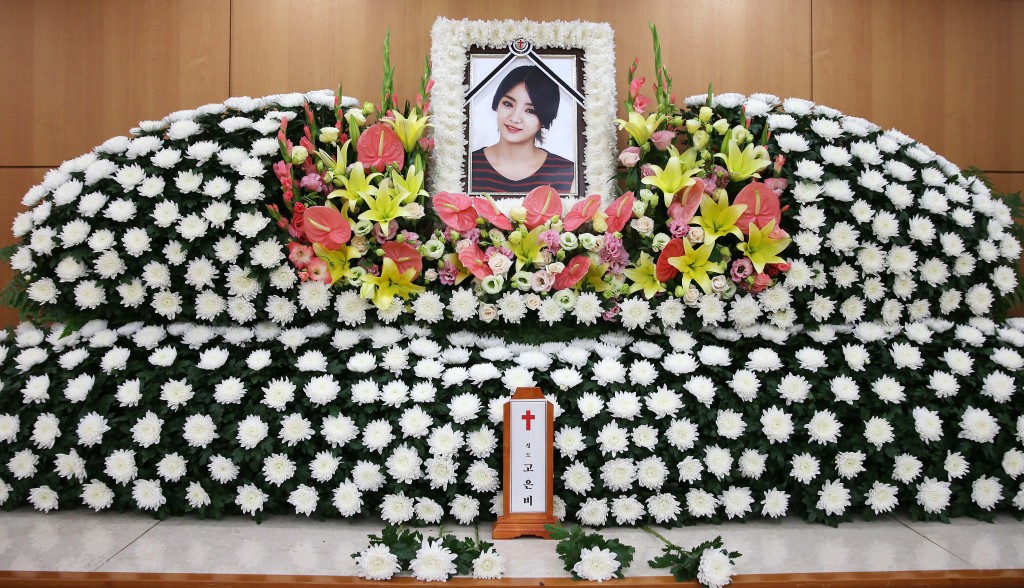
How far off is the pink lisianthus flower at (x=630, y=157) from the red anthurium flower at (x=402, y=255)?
875mm

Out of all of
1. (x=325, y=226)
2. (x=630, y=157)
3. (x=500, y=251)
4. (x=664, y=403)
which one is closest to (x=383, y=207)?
(x=325, y=226)

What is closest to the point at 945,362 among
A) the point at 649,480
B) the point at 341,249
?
the point at 649,480

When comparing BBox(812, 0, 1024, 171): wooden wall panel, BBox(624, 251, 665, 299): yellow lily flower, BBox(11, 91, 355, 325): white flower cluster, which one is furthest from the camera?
BBox(812, 0, 1024, 171): wooden wall panel

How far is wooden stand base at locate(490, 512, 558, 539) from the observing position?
6.21 ft

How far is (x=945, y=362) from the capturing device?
221 centimetres

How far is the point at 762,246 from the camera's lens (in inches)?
90.0

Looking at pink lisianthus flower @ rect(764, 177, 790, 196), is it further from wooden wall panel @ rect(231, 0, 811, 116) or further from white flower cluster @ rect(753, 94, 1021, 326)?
wooden wall panel @ rect(231, 0, 811, 116)

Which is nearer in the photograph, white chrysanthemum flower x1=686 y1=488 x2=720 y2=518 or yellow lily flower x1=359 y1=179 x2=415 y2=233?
white chrysanthemum flower x1=686 y1=488 x2=720 y2=518

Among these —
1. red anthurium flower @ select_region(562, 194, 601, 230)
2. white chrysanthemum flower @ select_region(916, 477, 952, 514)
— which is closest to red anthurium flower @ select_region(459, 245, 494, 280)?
red anthurium flower @ select_region(562, 194, 601, 230)

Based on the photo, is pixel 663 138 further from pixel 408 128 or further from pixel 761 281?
pixel 408 128

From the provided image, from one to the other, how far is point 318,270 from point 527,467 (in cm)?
100

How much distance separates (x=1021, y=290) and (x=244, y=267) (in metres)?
2.86

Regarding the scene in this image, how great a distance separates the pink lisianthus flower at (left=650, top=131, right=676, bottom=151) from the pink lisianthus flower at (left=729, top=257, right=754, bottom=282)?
537 mm

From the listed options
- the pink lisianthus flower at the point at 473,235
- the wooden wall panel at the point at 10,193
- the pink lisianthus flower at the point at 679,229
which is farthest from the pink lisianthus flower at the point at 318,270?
the wooden wall panel at the point at 10,193
